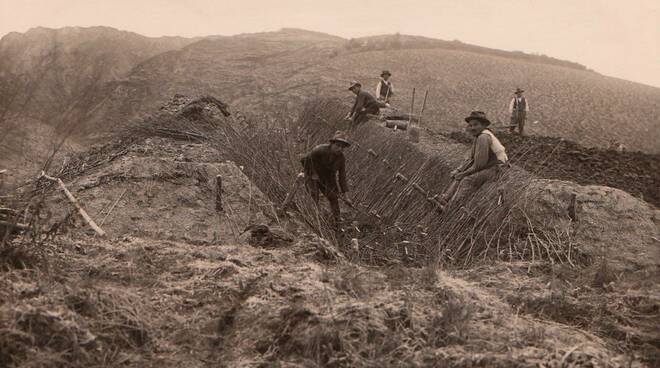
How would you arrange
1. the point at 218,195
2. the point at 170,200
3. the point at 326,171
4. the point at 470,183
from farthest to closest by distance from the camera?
1. the point at 326,171
2. the point at 170,200
3. the point at 470,183
4. the point at 218,195

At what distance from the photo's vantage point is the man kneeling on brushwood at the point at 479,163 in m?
5.55

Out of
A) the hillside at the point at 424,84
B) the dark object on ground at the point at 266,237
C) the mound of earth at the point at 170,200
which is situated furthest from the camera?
the hillside at the point at 424,84

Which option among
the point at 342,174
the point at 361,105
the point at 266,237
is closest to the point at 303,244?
the point at 266,237

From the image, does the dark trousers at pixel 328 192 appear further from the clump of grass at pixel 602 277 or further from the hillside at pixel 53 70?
the hillside at pixel 53 70

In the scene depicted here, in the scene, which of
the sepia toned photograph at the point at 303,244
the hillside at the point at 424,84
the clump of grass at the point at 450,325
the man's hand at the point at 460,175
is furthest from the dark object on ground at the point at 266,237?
the hillside at the point at 424,84

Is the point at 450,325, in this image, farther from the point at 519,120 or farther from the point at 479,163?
the point at 519,120

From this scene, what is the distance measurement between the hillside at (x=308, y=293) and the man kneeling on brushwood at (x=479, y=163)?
325mm

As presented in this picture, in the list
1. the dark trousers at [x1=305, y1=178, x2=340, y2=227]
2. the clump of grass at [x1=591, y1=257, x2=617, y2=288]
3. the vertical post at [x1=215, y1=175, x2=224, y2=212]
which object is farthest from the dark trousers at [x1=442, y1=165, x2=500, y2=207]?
the vertical post at [x1=215, y1=175, x2=224, y2=212]

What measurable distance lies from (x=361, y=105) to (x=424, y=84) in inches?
386

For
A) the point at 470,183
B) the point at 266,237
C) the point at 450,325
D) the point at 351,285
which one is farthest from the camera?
the point at 470,183

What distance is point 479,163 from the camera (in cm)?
556

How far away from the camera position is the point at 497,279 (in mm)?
4020

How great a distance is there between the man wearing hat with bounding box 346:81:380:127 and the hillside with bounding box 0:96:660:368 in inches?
202

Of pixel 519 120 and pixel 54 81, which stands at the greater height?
pixel 54 81
